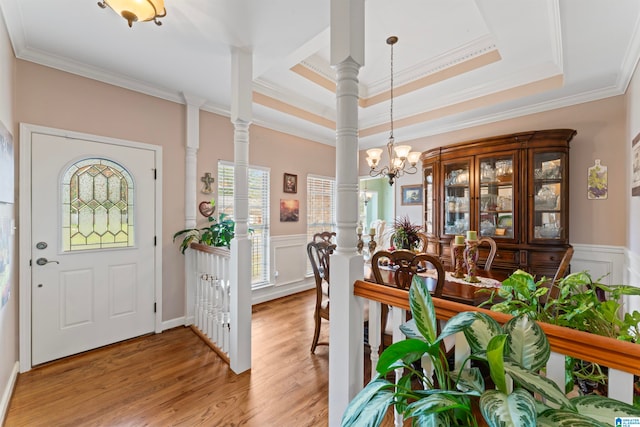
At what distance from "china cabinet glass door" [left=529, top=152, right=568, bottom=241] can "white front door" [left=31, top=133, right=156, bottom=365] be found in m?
4.22

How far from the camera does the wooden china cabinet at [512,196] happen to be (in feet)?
9.48

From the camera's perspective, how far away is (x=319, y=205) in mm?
4758

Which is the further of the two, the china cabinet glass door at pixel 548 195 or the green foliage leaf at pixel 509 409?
the china cabinet glass door at pixel 548 195

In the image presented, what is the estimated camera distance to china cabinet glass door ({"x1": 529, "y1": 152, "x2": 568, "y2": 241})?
289 centimetres

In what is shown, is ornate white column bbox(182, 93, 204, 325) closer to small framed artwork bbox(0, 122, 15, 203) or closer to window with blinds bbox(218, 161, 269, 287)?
window with blinds bbox(218, 161, 269, 287)

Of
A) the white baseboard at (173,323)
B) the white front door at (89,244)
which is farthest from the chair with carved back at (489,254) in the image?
the white front door at (89,244)

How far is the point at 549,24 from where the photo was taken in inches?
83.4

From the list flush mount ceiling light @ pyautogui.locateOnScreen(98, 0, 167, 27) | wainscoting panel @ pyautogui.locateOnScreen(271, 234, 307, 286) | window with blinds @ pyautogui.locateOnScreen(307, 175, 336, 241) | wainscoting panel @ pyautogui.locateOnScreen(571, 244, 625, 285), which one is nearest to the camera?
flush mount ceiling light @ pyautogui.locateOnScreen(98, 0, 167, 27)

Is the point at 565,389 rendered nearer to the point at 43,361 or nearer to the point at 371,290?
the point at 371,290

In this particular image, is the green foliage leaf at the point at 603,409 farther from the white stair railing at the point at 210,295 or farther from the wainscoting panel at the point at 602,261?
the wainscoting panel at the point at 602,261

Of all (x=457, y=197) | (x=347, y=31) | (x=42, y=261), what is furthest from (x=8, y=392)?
(x=457, y=197)

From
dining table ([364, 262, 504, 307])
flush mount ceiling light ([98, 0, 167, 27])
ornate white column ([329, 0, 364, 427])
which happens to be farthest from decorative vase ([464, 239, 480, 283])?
flush mount ceiling light ([98, 0, 167, 27])

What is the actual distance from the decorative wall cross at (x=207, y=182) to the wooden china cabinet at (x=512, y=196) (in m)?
3.03

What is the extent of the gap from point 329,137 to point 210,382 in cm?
389
